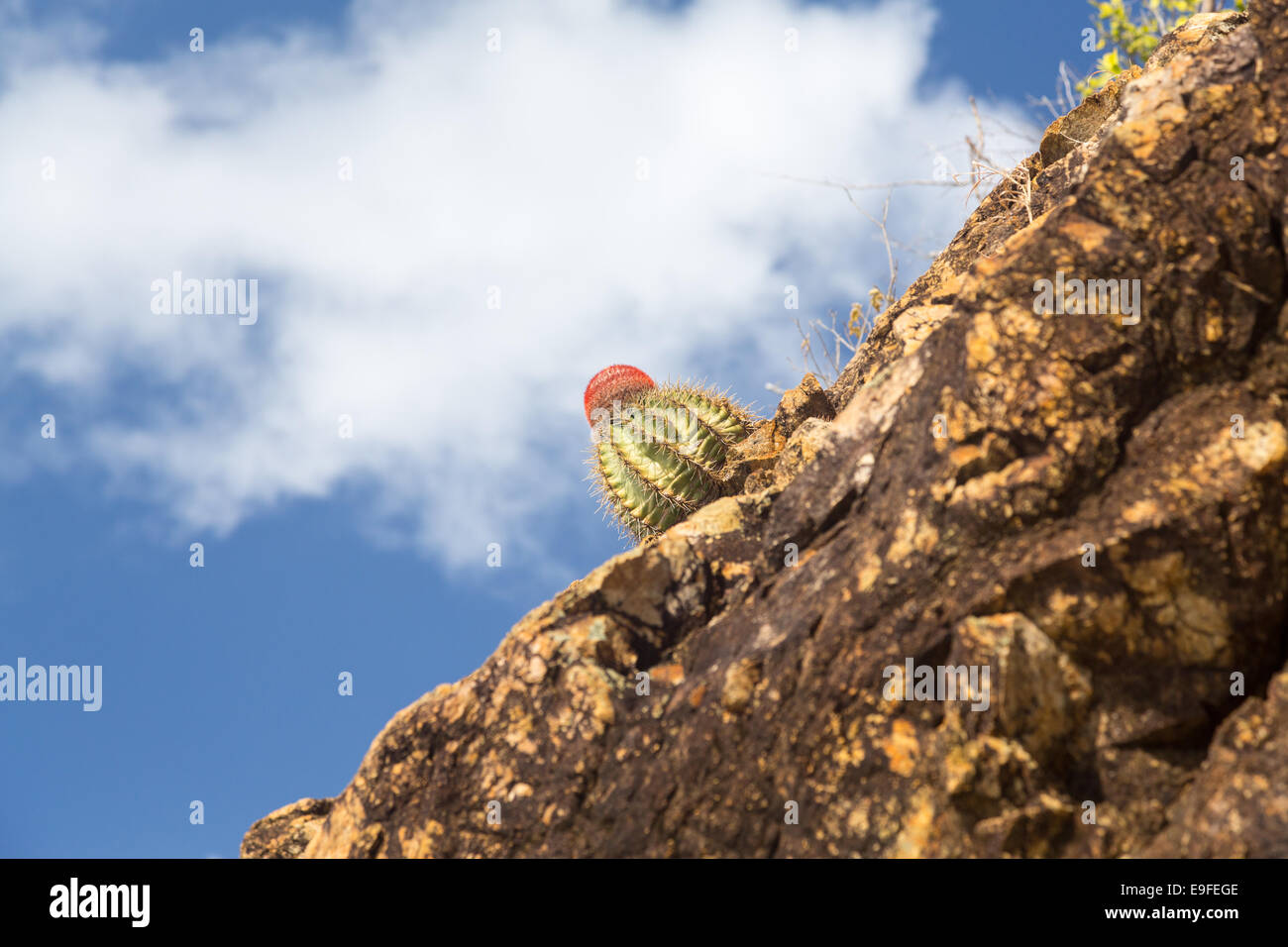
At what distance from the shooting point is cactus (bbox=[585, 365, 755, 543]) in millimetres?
7195

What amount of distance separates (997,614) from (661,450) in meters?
4.03

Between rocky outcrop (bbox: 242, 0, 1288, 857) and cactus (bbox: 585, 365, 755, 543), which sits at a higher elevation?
cactus (bbox: 585, 365, 755, 543)

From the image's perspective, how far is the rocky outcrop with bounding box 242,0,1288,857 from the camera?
3.28 m

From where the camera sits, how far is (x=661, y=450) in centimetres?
726

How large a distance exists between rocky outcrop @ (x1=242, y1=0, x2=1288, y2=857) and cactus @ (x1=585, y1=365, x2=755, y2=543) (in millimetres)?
2441

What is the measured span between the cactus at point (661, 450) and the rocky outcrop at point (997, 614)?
8.01ft

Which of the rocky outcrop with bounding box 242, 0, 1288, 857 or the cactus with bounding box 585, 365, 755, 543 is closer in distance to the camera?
the rocky outcrop with bounding box 242, 0, 1288, 857

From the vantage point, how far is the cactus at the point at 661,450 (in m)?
7.20
